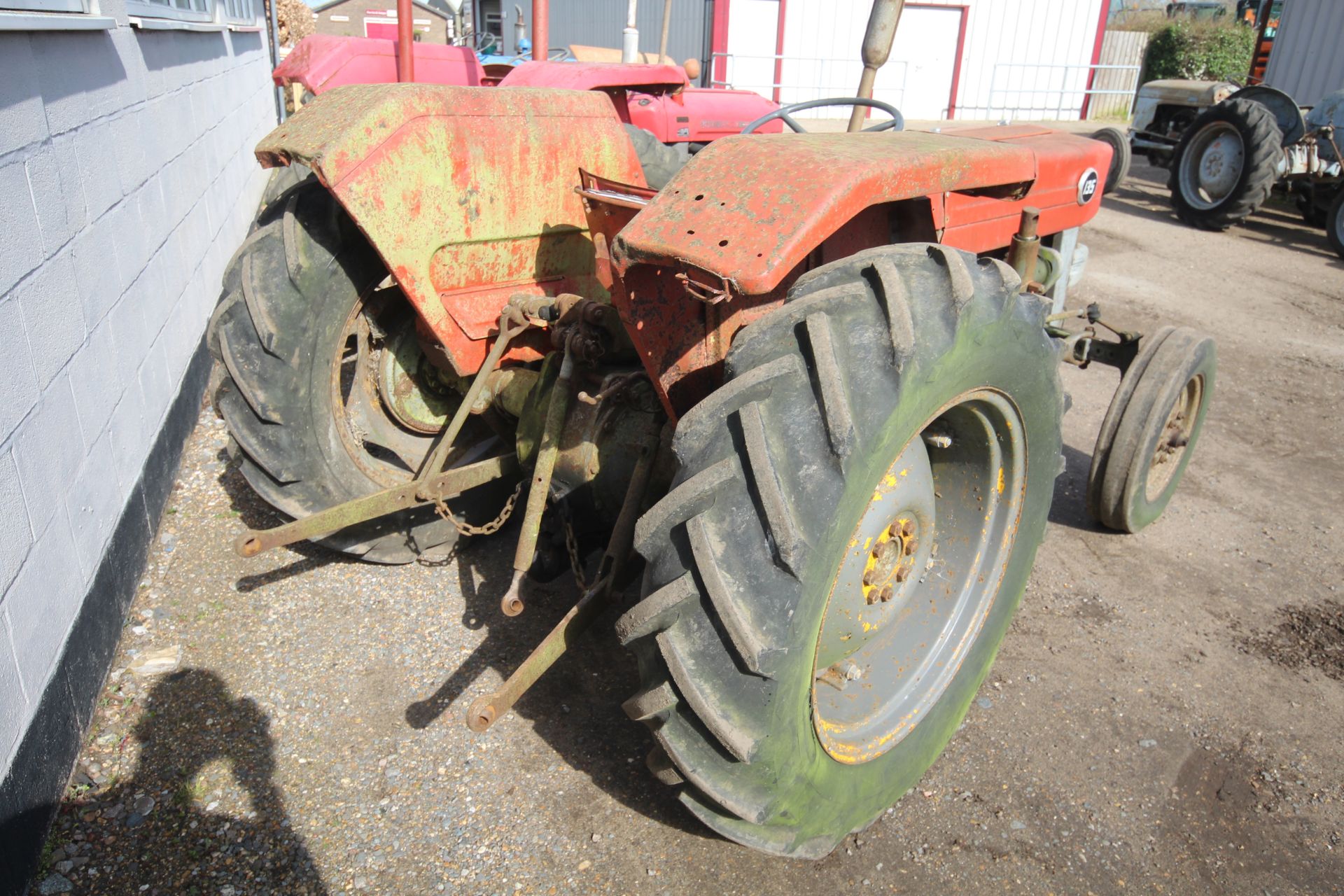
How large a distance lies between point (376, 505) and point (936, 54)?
19.5 m

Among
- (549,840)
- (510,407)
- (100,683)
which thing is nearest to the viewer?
(549,840)

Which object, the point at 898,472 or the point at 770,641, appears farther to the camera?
the point at 898,472

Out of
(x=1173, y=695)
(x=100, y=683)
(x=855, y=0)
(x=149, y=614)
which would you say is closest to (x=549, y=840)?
(x=100, y=683)

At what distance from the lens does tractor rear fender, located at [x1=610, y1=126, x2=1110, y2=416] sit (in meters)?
1.54

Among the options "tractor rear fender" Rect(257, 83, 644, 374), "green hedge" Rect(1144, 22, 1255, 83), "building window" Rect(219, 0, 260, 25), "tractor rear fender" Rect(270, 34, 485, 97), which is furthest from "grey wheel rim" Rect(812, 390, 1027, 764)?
"green hedge" Rect(1144, 22, 1255, 83)

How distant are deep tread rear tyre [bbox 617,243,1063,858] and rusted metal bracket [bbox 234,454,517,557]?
95 centimetres

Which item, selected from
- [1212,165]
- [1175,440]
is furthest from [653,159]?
[1212,165]

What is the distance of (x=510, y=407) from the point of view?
2.51 meters

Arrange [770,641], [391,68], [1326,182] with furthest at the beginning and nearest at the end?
1. [1326,182]
2. [391,68]
3. [770,641]

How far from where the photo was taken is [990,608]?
7.14 feet

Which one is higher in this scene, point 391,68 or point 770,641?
point 391,68

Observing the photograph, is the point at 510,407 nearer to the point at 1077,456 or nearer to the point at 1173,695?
the point at 1173,695

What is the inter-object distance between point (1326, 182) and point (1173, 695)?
8.55 metres

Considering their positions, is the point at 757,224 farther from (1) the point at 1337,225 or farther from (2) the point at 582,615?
(1) the point at 1337,225
